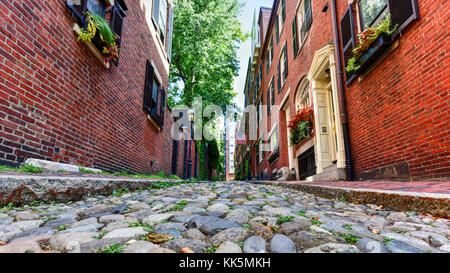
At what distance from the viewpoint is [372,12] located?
187 inches

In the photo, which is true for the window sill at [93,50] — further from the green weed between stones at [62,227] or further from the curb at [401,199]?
the curb at [401,199]

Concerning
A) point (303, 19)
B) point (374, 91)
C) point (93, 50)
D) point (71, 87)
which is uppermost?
point (303, 19)

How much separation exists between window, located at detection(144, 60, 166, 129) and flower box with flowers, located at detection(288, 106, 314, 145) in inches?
181

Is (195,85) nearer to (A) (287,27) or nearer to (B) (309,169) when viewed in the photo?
(A) (287,27)

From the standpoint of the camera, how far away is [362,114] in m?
4.91

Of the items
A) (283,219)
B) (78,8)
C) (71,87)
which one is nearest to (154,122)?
(71,87)

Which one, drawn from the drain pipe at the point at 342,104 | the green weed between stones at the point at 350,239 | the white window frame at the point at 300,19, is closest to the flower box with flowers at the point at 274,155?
the white window frame at the point at 300,19

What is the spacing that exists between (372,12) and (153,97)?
6892 millimetres

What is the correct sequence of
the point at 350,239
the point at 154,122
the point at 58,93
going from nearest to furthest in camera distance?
1. the point at 350,239
2. the point at 58,93
3. the point at 154,122

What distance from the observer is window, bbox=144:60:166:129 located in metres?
7.77

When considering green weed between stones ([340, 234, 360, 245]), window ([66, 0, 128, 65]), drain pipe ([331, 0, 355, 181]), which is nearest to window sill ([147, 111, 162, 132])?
window ([66, 0, 128, 65])

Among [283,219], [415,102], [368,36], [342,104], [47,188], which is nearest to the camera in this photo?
[283,219]

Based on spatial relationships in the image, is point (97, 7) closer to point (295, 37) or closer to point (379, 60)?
point (379, 60)
